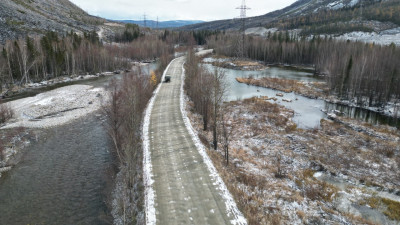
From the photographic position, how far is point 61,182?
19844mm

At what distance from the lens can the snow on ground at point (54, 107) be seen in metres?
33.2

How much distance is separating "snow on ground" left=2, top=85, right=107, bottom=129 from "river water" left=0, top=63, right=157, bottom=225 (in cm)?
493

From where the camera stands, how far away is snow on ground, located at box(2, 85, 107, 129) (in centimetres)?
3322

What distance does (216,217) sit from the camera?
12836mm

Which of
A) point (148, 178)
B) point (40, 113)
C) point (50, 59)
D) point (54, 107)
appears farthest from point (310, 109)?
point (50, 59)

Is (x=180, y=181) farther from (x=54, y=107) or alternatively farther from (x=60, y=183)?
(x=54, y=107)

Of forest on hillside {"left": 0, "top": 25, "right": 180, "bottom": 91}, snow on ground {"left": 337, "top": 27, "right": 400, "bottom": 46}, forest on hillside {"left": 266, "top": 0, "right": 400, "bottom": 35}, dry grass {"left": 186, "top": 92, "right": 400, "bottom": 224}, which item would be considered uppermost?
forest on hillside {"left": 266, "top": 0, "right": 400, "bottom": 35}

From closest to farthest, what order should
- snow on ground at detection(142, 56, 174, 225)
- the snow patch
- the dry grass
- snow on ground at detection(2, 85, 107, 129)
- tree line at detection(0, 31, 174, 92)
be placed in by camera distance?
1. the snow patch
2. snow on ground at detection(142, 56, 174, 225)
3. the dry grass
4. snow on ground at detection(2, 85, 107, 129)
5. tree line at detection(0, 31, 174, 92)

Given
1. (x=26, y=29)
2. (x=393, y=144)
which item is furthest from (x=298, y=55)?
(x=26, y=29)

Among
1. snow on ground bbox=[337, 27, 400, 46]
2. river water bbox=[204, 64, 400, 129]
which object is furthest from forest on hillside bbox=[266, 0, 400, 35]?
river water bbox=[204, 64, 400, 129]

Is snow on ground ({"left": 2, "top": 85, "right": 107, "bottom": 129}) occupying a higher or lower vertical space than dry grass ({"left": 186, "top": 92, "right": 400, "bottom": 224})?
higher

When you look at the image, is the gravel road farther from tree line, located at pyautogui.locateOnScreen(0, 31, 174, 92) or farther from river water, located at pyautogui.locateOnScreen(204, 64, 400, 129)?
tree line, located at pyautogui.locateOnScreen(0, 31, 174, 92)

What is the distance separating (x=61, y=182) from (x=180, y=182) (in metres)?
10.7

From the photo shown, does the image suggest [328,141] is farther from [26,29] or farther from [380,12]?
[380,12]
